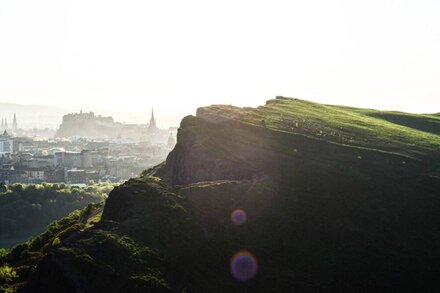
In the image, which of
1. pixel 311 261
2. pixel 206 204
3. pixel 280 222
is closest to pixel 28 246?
pixel 206 204

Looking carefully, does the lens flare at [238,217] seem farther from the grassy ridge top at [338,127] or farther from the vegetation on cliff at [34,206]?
the vegetation on cliff at [34,206]

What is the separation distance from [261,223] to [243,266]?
Result: 561 cm

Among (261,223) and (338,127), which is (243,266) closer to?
(261,223)

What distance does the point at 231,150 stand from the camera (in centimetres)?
4991

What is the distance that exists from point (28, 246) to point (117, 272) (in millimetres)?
24898

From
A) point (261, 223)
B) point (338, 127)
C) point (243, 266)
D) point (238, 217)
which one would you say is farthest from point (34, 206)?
point (243, 266)

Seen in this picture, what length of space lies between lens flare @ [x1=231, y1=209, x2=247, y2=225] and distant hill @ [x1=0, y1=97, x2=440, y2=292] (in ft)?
0.28

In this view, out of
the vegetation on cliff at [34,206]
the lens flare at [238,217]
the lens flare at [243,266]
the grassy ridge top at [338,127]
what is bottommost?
the vegetation on cliff at [34,206]

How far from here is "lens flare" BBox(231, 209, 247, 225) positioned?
40.2m

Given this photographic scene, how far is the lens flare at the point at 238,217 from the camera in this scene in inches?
1585

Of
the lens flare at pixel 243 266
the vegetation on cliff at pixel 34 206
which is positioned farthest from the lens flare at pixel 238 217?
the vegetation on cliff at pixel 34 206

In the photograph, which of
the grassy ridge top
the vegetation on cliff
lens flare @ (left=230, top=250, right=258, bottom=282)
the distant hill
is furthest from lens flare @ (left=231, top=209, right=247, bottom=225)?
the vegetation on cliff

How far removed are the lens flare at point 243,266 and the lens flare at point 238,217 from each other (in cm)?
372

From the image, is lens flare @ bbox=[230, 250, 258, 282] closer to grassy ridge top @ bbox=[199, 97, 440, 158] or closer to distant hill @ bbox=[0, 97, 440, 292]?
distant hill @ bbox=[0, 97, 440, 292]
